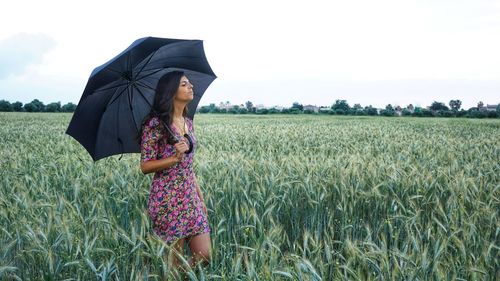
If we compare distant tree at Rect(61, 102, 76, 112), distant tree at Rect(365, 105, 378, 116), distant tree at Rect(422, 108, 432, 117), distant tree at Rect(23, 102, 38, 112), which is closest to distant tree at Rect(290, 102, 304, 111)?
distant tree at Rect(365, 105, 378, 116)

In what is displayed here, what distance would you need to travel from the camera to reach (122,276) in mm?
2980

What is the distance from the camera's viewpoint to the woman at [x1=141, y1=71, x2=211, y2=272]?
2.98 m

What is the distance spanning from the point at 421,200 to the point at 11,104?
67.7m

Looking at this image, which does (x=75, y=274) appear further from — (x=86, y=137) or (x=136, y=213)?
(x=136, y=213)

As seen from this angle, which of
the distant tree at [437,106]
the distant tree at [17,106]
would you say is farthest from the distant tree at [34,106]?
the distant tree at [437,106]

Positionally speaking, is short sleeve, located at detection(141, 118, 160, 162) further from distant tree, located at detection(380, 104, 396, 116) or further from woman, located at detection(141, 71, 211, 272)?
distant tree, located at detection(380, 104, 396, 116)

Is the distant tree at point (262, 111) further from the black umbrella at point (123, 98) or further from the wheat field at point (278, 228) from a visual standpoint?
the black umbrella at point (123, 98)

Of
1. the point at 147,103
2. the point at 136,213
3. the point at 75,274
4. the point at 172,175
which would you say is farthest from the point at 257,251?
the point at 136,213

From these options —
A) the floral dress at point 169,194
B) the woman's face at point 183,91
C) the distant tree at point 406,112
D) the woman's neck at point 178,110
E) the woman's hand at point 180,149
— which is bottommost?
the distant tree at point 406,112

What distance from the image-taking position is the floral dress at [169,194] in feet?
9.85

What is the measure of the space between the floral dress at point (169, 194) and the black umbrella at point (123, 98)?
38 centimetres

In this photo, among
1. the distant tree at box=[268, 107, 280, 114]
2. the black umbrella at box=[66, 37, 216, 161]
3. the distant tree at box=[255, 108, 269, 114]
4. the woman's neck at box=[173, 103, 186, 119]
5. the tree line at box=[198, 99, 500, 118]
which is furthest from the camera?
the distant tree at box=[268, 107, 280, 114]

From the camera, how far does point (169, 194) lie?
3.06 meters

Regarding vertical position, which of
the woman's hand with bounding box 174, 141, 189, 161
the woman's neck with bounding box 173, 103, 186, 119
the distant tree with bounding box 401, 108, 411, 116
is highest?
the woman's neck with bounding box 173, 103, 186, 119
